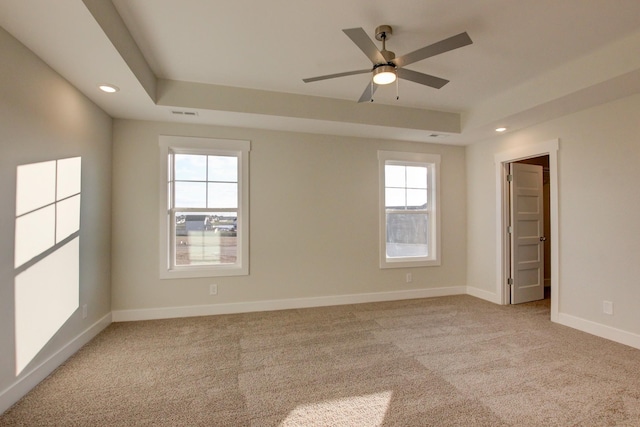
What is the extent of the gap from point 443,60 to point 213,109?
7.72ft

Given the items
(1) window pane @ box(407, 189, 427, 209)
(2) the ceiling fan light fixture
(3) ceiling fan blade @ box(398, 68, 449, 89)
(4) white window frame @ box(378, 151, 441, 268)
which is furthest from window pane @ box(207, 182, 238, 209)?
(1) window pane @ box(407, 189, 427, 209)

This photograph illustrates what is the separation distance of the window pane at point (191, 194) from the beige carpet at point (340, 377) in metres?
1.43

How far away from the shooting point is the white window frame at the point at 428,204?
4574 millimetres

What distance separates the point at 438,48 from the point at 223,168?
2908mm

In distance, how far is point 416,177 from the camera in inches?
192

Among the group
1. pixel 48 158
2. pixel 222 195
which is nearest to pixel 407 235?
pixel 222 195

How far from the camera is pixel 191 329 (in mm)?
3365

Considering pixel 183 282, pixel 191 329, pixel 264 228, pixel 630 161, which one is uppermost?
pixel 630 161

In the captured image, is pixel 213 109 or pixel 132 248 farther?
pixel 132 248

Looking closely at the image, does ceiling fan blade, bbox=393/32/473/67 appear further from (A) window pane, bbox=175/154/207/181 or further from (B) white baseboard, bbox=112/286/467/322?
(B) white baseboard, bbox=112/286/467/322

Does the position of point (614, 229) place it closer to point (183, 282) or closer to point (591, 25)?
point (591, 25)

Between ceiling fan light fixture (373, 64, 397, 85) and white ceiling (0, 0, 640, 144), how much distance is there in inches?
14.1

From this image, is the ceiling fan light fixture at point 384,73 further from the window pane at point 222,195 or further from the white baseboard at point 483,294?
the white baseboard at point 483,294

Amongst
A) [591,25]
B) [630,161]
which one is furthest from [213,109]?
[630,161]
